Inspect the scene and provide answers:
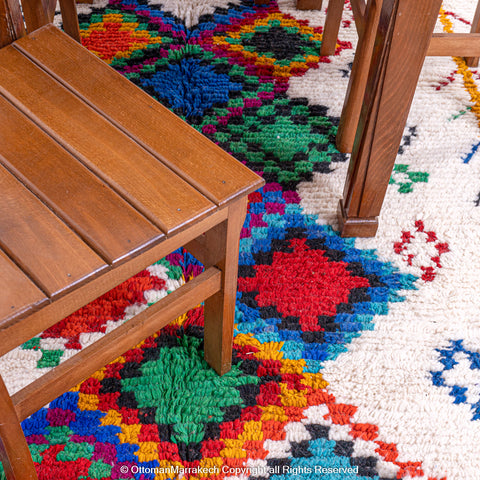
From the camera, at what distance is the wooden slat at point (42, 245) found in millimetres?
640

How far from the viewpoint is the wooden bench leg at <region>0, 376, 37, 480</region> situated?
69cm

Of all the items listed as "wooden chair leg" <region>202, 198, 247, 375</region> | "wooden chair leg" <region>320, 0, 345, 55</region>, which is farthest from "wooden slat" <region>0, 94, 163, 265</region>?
"wooden chair leg" <region>320, 0, 345, 55</region>

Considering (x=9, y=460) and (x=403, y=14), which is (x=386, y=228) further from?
(x=9, y=460)

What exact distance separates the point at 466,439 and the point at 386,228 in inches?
19.0

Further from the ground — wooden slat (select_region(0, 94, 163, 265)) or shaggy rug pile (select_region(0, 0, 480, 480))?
wooden slat (select_region(0, 94, 163, 265))

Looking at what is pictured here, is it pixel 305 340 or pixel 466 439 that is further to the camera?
pixel 305 340

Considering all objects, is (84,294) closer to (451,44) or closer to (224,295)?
(224,295)

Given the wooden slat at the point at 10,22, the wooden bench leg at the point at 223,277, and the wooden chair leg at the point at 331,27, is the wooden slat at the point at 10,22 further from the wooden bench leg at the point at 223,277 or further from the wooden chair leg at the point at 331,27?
the wooden chair leg at the point at 331,27

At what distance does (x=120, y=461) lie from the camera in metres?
0.91

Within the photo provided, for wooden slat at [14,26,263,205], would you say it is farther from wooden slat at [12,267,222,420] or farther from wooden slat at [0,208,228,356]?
wooden slat at [12,267,222,420]

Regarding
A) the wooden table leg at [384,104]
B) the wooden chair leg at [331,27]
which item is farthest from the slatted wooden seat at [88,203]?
the wooden chair leg at [331,27]

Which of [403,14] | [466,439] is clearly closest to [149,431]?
[466,439]

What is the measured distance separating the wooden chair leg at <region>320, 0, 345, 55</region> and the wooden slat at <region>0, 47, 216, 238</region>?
924mm

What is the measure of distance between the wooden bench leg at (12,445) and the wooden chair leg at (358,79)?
92 cm
